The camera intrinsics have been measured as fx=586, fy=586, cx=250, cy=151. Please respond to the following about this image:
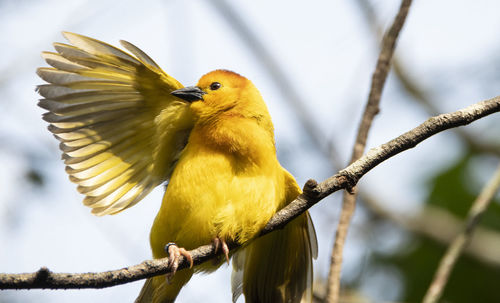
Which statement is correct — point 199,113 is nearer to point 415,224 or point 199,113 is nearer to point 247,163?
point 247,163

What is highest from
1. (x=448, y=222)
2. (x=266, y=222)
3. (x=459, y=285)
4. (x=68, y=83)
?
(x=68, y=83)

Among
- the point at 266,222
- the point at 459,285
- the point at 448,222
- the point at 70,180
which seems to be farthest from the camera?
the point at 448,222

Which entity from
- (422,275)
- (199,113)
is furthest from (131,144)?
(422,275)

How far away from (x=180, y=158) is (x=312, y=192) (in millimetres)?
1292

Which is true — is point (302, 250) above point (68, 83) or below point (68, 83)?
below

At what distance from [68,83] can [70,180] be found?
634 millimetres

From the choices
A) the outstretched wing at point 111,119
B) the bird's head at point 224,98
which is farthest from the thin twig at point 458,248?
the outstretched wing at point 111,119

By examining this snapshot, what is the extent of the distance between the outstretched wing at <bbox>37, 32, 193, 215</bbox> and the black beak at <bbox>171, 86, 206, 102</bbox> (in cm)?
5

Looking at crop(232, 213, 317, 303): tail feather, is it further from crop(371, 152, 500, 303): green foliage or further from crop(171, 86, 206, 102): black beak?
crop(371, 152, 500, 303): green foliage

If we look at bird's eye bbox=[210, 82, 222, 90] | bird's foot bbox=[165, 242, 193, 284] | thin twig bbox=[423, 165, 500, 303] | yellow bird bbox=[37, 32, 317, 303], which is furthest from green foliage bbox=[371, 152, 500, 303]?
bird's foot bbox=[165, 242, 193, 284]

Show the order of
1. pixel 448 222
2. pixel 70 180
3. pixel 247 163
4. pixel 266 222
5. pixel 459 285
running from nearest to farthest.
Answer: pixel 266 222, pixel 247 163, pixel 70 180, pixel 459 285, pixel 448 222

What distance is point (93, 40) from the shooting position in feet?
11.8

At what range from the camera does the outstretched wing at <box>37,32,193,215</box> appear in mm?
3660

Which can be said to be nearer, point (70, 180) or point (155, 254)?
point (155, 254)
